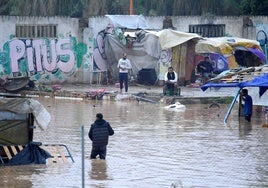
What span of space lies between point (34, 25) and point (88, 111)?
36.7ft

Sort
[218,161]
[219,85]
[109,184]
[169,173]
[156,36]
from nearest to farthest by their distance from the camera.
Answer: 1. [109,184]
2. [169,173]
3. [218,161]
4. [219,85]
5. [156,36]

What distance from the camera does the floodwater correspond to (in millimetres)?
18172

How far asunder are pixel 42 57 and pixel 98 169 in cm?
2257

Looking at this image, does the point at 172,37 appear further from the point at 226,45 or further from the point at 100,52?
the point at 100,52

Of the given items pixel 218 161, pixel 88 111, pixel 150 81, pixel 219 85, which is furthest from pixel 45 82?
pixel 218 161

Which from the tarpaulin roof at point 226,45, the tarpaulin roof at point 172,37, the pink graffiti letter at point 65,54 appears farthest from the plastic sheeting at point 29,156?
the pink graffiti letter at point 65,54

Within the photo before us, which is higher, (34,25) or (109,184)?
(34,25)

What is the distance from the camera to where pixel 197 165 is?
789 inches

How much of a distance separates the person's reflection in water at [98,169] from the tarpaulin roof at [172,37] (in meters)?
19.8

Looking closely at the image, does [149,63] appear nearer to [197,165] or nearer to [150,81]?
[150,81]

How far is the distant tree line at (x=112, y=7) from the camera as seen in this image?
168 feet

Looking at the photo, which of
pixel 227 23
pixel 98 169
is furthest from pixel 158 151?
pixel 227 23

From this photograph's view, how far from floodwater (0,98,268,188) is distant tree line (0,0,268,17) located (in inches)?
735

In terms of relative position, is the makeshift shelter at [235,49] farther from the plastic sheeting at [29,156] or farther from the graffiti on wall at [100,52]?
the plastic sheeting at [29,156]
